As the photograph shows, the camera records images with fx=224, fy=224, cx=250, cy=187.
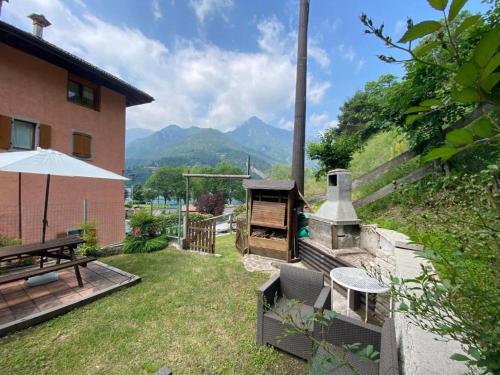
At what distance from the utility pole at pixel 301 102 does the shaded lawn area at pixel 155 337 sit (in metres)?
4.21

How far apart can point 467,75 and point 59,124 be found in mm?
11950

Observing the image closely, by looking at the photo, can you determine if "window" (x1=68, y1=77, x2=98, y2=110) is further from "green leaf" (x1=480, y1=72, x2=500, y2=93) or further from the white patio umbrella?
"green leaf" (x1=480, y1=72, x2=500, y2=93)

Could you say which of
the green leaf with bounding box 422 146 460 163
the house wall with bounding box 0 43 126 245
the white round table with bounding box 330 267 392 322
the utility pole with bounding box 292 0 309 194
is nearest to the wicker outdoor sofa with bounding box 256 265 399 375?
the white round table with bounding box 330 267 392 322

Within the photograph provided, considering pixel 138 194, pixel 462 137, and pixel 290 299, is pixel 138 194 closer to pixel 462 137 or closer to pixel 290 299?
pixel 290 299

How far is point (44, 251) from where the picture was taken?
4121 millimetres

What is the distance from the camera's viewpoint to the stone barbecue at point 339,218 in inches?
206

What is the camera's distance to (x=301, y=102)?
7520 millimetres

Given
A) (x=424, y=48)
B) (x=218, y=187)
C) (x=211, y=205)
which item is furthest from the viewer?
(x=218, y=187)

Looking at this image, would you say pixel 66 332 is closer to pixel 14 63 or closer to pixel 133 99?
pixel 14 63

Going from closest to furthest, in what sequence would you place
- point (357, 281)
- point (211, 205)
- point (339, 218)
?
point (357, 281) → point (339, 218) → point (211, 205)

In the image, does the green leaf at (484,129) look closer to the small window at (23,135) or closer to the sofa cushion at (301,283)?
the sofa cushion at (301,283)

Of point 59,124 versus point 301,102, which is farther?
point 59,124

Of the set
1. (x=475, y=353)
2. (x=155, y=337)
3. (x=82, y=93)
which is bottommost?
(x=155, y=337)

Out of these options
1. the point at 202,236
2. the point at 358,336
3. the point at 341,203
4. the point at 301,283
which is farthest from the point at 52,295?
the point at 341,203
